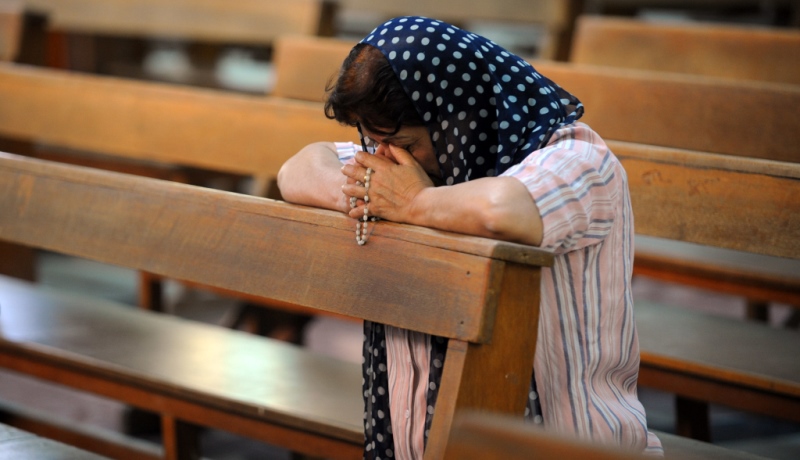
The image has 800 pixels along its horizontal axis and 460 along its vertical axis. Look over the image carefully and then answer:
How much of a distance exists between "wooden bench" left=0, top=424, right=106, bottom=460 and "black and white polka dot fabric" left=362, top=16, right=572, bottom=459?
66 centimetres

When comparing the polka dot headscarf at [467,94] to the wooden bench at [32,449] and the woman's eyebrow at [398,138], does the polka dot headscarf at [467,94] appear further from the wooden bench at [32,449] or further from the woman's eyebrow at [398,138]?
the wooden bench at [32,449]

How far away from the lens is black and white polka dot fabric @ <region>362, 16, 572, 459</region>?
123 cm

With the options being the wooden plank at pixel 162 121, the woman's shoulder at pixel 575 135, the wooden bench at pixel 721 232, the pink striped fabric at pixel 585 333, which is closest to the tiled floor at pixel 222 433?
the wooden bench at pixel 721 232

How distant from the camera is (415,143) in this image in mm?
1311

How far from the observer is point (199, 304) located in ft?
12.6

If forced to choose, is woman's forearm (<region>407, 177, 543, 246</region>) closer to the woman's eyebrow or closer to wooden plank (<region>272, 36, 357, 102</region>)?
the woman's eyebrow

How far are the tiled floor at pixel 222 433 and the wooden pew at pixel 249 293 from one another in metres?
0.55

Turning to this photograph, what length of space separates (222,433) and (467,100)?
6.14 ft

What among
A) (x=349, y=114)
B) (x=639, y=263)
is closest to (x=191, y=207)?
(x=349, y=114)

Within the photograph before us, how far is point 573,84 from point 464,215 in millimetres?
1220

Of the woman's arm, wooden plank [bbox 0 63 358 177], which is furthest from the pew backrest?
the woman's arm

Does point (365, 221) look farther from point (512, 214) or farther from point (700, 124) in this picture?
point (700, 124)

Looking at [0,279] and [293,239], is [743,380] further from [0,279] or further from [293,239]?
[0,279]

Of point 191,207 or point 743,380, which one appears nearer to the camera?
point 191,207
